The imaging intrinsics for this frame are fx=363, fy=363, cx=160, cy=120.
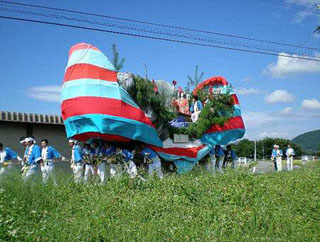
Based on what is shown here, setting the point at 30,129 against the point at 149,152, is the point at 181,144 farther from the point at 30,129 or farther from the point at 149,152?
the point at 30,129

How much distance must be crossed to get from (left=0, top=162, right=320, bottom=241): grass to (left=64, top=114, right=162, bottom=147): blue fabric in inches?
106

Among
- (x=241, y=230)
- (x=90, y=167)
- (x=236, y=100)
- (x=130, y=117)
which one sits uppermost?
(x=236, y=100)

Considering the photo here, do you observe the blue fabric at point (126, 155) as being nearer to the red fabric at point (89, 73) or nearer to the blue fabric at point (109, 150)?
the blue fabric at point (109, 150)

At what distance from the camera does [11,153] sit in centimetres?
1206

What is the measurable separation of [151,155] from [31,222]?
7029mm

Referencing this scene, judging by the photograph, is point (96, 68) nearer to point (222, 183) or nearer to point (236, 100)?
point (222, 183)

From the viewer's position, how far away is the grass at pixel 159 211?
4.50m

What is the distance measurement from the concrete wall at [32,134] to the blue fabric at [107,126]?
408cm

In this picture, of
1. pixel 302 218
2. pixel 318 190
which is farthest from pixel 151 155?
pixel 302 218

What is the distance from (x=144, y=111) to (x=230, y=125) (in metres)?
4.10

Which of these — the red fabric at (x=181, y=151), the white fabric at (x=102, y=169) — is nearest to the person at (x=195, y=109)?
the red fabric at (x=181, y=151)

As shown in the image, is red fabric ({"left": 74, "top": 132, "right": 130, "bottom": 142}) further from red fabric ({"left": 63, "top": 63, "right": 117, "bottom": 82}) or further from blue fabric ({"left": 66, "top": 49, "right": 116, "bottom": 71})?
blue fabric ({"left": 66, "top": 49, "right": 116, "bottom": 71})

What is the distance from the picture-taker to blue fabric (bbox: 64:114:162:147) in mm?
10328

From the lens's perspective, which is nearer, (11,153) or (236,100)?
(11,153)
